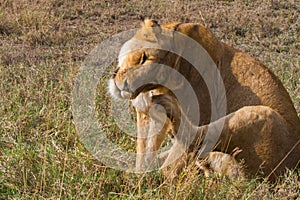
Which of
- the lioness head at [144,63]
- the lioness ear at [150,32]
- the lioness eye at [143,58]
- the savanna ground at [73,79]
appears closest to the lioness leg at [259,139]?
the savanna ground at [73,79]

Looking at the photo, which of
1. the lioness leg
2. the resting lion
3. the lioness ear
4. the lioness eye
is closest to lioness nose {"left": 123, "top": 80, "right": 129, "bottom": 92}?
the resting lion

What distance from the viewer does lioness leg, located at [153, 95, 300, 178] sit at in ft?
12.0

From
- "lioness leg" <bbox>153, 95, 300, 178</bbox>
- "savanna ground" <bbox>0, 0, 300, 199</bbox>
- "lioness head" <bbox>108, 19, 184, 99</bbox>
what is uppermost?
"lioness head" <bbox>108, 19, 184, 99</bbox>

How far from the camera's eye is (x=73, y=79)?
5.76 metres

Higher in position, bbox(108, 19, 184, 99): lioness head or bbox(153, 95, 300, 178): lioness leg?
bbox(108, 19, 184, 99): lioness head

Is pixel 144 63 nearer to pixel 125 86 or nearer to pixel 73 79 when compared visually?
pixel 125 86

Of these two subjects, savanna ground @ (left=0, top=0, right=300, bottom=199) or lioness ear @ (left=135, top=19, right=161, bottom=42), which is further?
lioness ear @ (left=135, top=19, right=161, bottom=42)

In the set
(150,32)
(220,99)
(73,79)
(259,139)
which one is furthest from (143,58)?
(73,79)

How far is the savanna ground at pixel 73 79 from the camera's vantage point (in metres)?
3.64

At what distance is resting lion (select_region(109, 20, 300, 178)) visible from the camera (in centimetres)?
366

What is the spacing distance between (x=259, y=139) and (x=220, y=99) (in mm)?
471

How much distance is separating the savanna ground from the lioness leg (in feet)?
0.38

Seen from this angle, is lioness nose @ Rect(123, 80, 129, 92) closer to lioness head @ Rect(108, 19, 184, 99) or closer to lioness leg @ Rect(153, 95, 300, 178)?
lioness head @ Rect(108, 19, 184, 99)

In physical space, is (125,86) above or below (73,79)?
above
